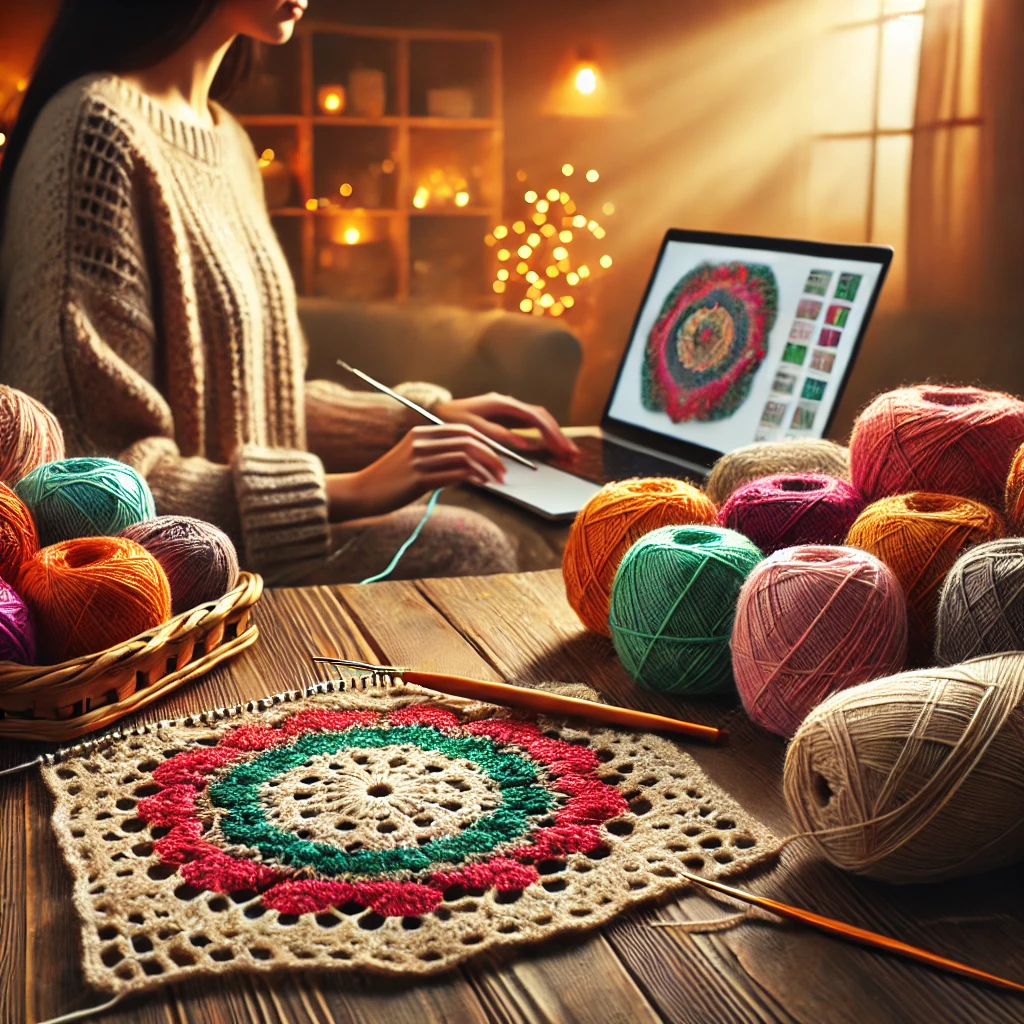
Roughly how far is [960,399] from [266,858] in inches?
22.9

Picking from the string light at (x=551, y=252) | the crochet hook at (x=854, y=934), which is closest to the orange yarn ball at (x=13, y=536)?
the crochet hook at (x=854, y=934)

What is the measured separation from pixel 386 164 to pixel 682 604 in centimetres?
112

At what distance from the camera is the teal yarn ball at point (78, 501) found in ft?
2.54

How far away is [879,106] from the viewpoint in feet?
6.32

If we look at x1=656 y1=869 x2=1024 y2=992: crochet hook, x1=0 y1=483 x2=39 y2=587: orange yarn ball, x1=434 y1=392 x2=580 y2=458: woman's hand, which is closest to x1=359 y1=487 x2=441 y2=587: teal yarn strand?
x1=434 y1=392 x2=580 y2=458: woman's hand

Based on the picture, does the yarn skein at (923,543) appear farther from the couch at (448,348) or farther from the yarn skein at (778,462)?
the couch at (448,348)

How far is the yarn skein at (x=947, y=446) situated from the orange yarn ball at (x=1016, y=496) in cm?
5

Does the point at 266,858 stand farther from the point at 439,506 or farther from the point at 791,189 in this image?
the point at 791,189

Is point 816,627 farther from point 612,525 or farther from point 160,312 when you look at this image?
point 160,312

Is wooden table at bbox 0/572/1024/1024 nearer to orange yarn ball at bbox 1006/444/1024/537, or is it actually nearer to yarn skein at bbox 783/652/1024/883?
yarn skein at bbox 783/652/1024/883

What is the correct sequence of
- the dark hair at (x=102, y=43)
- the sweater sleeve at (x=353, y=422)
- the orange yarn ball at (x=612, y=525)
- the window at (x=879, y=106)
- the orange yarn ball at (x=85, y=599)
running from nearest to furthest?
the orange yarn ball at (x=85, y=599) → the orange yarn ball at (x=612, y=525) → the dark hair at (x=102, y=43) → the sweater sleeve at (x=353, y=422) → the window at (x=879, y=106)

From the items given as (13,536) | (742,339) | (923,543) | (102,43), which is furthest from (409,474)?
(923,543)

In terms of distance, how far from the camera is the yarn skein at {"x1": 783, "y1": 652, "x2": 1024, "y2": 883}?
48 cm

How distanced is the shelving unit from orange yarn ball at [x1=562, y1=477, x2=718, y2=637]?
91 centimetres
